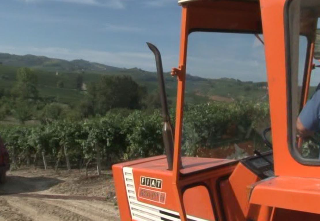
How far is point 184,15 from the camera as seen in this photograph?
8.41ft

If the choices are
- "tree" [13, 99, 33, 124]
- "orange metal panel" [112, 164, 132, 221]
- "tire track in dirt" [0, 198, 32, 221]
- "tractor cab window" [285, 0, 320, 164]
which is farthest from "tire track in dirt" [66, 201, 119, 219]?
"tree" [13, 99, 33, 124]

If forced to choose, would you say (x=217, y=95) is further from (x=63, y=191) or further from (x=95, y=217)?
(x=63, y=191)

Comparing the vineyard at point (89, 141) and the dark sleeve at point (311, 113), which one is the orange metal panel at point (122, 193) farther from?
the vineyard at point (89, 141)

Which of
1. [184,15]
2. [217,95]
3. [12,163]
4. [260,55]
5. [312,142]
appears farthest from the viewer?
[12,163]

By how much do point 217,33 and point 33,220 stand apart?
5.22 metres

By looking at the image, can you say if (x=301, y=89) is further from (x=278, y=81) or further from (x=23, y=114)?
(x=23, y=114)

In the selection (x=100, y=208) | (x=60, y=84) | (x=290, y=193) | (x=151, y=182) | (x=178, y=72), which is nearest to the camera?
(x=290, y=193)

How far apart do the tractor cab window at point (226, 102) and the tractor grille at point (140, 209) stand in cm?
43

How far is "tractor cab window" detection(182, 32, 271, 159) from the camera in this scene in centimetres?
285

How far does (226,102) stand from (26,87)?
5994 cm

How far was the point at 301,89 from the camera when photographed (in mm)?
2367

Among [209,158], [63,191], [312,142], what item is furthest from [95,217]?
[312,142]

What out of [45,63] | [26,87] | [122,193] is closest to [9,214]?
[122,193]

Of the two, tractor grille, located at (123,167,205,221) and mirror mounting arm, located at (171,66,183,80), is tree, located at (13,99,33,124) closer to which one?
tractor grille, located at (123,167,205,221)
